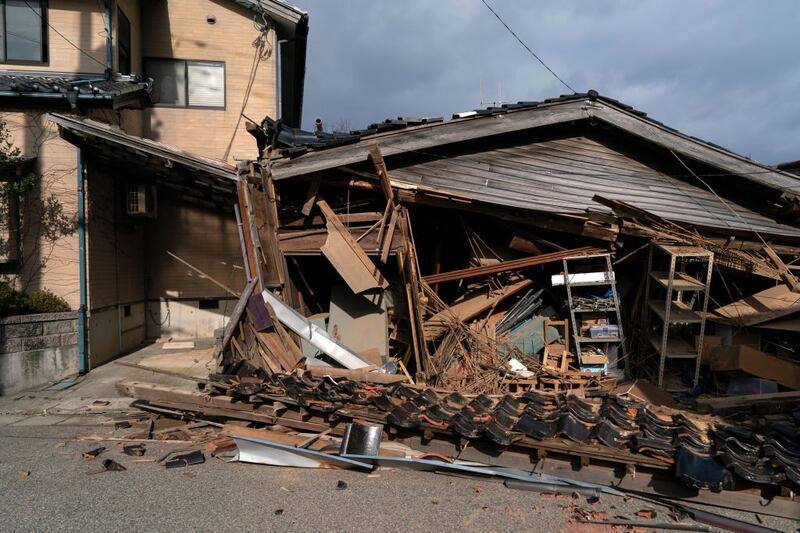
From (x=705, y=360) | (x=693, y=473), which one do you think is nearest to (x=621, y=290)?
(x=705, y=360)

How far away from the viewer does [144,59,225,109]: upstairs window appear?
11781mm

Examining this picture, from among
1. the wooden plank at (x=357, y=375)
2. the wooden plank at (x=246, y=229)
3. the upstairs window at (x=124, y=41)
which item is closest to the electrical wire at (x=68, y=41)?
the upstairs window at (x=124, y=41)

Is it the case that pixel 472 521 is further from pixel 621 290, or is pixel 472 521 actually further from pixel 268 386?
pixel 621 290

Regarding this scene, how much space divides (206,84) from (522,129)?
8413mm

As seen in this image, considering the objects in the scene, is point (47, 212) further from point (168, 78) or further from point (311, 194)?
point (311, 194)

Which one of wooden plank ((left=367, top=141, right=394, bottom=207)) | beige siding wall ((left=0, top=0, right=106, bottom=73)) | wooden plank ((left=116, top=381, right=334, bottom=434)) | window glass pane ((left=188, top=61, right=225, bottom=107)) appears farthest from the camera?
window glass pane ((left=188, top=61, right=225, bottom=107))

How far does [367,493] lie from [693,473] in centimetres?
268

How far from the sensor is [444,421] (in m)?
4.82

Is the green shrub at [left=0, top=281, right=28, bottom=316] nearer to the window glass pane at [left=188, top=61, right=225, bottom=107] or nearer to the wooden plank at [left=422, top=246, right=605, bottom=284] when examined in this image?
the window glass pane at [left=188, top=61, right=225, bottom=107]

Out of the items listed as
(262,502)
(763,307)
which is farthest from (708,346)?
(262,502)

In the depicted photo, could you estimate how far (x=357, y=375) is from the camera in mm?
6457

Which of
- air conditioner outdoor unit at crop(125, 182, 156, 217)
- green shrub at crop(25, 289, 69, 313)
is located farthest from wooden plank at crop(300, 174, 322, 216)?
green shrub at crop(25, 289, 69, 313)

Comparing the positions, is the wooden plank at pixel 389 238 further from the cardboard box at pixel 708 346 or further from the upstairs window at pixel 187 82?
the upstairs window at pixel 187 82

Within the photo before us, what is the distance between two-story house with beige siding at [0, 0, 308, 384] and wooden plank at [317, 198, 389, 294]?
2211mm
